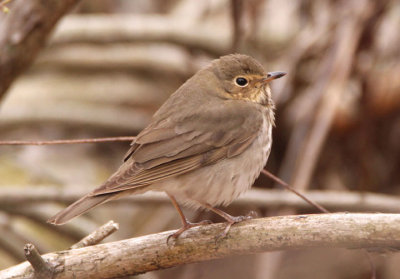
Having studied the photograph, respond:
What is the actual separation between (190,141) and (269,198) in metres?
1.63

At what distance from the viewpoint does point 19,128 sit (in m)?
7.30

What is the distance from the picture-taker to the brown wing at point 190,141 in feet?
12.7

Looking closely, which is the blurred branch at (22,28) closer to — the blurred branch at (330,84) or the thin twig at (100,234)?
the thin twig at (100,234)

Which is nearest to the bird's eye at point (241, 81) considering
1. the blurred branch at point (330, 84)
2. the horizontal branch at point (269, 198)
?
the horizontal branch at point (269, 198)

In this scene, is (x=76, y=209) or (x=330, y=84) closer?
(x=76, y=209)

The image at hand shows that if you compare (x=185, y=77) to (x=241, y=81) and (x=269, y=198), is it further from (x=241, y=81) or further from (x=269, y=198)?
(x=241, y=81)

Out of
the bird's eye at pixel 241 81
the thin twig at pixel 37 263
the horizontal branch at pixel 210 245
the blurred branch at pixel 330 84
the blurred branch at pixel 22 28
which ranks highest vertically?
the blurred branch at pixel 330 84

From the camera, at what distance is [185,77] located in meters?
8.35

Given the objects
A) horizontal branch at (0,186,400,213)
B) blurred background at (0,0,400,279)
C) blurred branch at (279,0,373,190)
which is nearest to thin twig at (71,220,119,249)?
blurred background at (0,0,400,279)

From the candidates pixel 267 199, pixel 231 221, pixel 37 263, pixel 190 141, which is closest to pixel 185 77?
pixel 267 199

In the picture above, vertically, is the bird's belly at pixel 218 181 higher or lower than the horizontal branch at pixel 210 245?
higher

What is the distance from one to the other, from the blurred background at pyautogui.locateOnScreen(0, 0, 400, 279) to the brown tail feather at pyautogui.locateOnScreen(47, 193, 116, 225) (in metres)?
1.94

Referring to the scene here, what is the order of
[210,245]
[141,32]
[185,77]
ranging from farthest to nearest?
[185,77] < [141,32] < [210,245]

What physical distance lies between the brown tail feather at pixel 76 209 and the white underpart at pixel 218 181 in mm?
423
